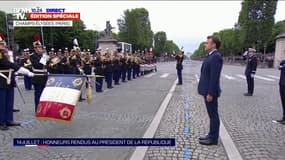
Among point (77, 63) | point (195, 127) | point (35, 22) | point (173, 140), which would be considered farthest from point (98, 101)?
point (35, 22)

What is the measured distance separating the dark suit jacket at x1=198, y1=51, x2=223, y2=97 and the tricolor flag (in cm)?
231

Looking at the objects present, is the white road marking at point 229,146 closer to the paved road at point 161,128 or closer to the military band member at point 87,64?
the paved road at point 161,128

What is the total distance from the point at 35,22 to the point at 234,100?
105 ft

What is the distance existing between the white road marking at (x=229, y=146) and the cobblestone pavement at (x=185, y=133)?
0.29 feet

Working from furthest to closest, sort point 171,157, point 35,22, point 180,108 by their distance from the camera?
point 35,22 < point 180,108 < point 171,157

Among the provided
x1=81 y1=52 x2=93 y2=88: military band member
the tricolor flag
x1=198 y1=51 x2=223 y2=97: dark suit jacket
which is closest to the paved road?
the tricolor flag

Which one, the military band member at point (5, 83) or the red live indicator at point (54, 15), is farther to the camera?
the red live indicator at point (54, 15)

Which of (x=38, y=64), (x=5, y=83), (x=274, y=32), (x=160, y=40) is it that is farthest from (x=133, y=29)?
(x=5, y=83)

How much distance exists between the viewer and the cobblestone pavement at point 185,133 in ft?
15.6

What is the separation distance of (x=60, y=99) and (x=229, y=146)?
3.19 metres

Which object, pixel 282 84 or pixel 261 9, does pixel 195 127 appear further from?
pixel 261 9

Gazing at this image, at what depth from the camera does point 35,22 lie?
119ft

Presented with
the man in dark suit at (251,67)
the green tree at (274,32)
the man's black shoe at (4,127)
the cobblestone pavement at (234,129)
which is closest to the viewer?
the cobblestone pavement at (234,129)

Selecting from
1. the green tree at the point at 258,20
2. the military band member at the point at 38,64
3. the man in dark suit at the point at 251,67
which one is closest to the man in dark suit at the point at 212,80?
the military band member at the point at 38,64
